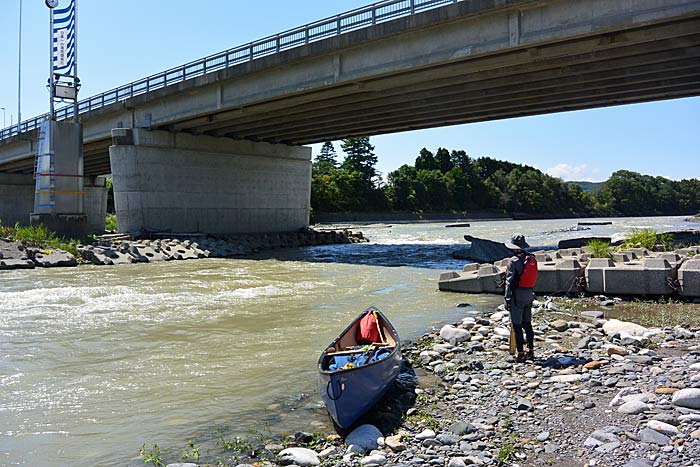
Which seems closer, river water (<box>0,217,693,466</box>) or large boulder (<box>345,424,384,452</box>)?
large boulder (<box>345,424,384,452</box>)

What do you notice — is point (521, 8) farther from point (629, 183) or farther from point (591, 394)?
point (629, 183)

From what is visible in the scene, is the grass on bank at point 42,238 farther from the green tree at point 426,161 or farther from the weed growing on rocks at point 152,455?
the green tree at point 426,161

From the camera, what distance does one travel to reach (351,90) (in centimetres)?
2394

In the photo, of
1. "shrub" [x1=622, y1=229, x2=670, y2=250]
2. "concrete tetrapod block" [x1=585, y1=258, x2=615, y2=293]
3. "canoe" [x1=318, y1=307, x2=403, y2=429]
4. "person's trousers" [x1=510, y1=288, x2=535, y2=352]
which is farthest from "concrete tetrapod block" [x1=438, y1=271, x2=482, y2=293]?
"canoe" [x1=318, y1=307, x2=403, y2=429]

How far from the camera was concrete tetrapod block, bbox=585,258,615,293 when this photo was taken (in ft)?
43.0

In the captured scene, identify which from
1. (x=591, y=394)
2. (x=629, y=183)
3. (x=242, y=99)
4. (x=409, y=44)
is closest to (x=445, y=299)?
(x=591, y=394)

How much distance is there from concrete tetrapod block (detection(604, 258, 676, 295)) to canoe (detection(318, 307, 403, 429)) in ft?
26.7

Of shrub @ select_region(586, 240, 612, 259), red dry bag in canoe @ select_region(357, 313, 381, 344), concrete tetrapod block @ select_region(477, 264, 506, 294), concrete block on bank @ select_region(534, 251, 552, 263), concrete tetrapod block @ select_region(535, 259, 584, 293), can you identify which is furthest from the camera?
concrete block on bank @ select_region(534, 251, 552, 263)

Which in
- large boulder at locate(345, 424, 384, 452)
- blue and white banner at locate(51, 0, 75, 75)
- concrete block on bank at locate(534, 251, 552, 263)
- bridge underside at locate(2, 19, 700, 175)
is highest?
blue and white banner at locate(51, 0, 75, 75)

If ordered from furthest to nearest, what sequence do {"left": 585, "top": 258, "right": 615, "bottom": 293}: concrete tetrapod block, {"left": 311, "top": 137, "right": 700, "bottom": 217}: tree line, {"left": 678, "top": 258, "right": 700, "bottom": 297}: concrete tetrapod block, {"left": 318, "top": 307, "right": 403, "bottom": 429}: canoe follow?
{"left": 311, "top": 137, "right": 700, "bottom": 217}: tree line < {"left": 585, "top": 258, "right": 615, "bottom": 293}: concrete tetrapod block < {"left": 678, "top": 258, "right": 700, "bottom": 297}: concrete tetrapod block < {"left": 318, "top": 307, "right": 403, "bottom": 429}: canoe

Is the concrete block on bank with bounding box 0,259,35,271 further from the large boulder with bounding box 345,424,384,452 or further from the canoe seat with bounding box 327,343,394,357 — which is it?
the large boulder with bounding box 345,424,384,452

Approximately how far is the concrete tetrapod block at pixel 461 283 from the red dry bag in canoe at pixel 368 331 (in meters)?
7.50

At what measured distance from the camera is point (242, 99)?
27.3 m

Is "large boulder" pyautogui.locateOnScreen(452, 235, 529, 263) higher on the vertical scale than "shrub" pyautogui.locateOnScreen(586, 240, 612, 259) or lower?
lower
